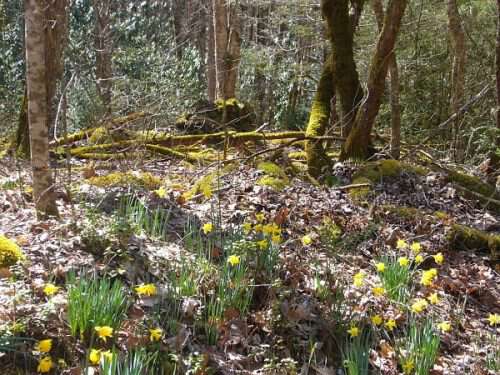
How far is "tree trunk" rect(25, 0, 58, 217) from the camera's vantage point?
12.8 ft

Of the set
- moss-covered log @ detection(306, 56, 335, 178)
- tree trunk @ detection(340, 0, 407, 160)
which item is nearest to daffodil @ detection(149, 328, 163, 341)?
moss-covered log @ detection(306, 56, 335, 178)

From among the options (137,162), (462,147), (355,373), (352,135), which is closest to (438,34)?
(462,147)

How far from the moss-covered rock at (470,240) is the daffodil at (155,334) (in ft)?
10.9

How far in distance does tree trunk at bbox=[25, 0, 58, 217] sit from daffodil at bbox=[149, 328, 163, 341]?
5.33 feet

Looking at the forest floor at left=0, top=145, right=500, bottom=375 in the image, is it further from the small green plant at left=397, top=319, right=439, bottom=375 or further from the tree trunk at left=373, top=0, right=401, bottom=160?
the tree trunk at left=373, top=0, right=401, bottom=160

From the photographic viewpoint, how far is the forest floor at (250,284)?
297 cm

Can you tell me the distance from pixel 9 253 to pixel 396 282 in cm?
263

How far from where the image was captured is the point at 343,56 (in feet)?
23.3

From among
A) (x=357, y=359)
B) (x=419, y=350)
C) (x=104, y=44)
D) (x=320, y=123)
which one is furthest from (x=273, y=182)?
(x=104, y=44)

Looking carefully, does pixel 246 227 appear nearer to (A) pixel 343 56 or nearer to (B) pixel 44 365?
(B) pixel 44 365

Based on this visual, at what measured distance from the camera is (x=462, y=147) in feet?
32.0

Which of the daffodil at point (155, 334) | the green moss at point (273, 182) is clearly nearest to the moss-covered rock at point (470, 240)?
the green moss at point (273, 182)

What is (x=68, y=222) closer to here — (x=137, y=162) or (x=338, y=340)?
(x=338, y=340)

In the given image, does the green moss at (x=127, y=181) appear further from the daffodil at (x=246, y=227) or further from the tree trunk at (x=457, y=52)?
the tree trunk at (x=457, y=52)
